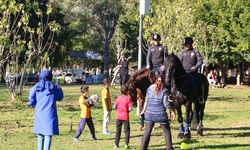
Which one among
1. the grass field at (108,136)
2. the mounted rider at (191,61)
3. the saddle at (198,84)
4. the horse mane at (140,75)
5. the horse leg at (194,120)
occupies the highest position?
the mounted rider at (191,61)

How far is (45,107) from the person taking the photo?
1062cm

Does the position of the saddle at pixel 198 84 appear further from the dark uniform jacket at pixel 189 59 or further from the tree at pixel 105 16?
the tree at pixel 105 16

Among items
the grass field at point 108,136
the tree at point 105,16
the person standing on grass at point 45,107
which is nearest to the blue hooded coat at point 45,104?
the person standing on grass at point 45,107

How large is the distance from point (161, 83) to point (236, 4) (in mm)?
42233

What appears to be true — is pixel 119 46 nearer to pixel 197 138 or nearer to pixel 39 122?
pixel 197 138

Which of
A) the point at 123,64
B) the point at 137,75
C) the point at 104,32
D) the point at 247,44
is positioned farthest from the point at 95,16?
the point at 137,75

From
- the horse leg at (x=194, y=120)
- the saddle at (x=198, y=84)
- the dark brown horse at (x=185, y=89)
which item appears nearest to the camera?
the dark brown horse at (x=185, y=89)

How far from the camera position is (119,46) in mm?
70250

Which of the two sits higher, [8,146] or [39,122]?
[39,122]

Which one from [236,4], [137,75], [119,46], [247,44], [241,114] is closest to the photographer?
[137,75]

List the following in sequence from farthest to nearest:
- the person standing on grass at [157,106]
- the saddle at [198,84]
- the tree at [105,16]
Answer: the tree at [105,16]
the saddle at [198,84]
the person standing on grass at [157,106]

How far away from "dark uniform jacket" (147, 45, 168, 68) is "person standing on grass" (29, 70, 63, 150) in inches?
215

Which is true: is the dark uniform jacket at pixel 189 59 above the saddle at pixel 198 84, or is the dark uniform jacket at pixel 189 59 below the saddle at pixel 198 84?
above

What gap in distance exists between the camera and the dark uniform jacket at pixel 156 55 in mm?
15680
